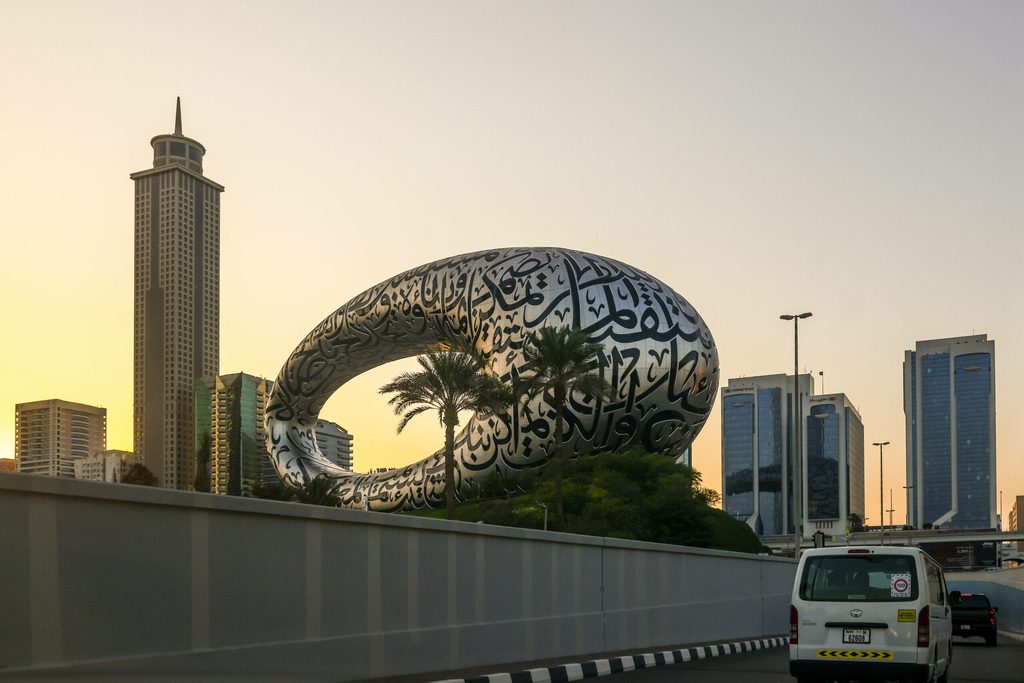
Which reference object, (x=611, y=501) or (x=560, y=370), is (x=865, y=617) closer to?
(x=560, y=370)

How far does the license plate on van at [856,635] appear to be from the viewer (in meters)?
12.7

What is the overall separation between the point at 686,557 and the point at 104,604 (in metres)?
16.2

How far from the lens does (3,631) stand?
8.17 meters

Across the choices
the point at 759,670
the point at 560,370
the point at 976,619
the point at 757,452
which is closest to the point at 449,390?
the point at 560,370

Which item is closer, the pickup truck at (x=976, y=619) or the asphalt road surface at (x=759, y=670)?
the asphalt road surface at (x=759, y=670)

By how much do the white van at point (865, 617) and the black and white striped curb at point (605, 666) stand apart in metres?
3.05

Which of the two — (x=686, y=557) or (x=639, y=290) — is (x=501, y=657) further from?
(x=639, y=290)

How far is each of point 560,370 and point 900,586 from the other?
3213 centimetres

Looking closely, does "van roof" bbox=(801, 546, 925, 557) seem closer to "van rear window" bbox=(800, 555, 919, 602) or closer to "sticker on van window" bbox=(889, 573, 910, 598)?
"van rear window" bbox=(800, 555, 919, 602)

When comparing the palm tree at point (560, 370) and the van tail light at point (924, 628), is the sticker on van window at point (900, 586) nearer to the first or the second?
the van tail light at point (924, 628)

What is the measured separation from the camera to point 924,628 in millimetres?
12648

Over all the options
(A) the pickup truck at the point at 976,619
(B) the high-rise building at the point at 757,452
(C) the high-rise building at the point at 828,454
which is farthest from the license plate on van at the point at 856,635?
(C) the high-rise building at the point at 828,454

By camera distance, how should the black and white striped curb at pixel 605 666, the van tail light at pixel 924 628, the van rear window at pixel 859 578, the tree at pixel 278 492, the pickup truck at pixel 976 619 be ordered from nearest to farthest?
the van tail light at pixel 924 628 → the van rear window at pixel 859 578 → the black and white striped curb at pixel 605 666 → the pickup truck at pixel 976 619 → the tree at pixel 278 492

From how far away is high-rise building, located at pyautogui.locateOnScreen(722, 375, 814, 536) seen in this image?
17062cm
